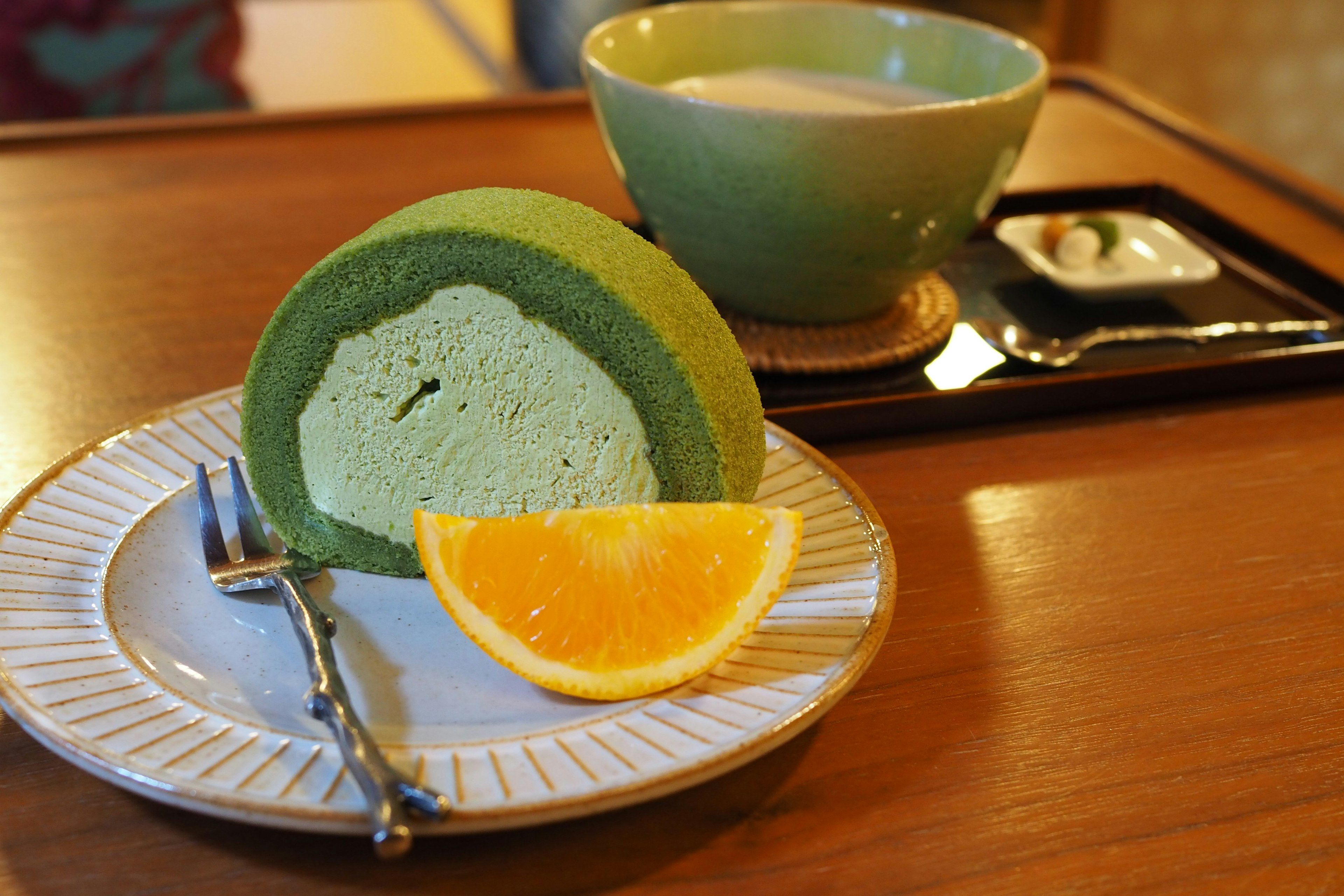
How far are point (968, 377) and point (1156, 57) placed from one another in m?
2.31

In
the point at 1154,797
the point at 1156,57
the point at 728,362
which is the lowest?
the point at 1156,57

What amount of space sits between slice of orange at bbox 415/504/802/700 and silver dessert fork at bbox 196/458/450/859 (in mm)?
57

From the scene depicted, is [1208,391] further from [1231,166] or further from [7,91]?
[7,91]

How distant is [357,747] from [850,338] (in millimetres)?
506

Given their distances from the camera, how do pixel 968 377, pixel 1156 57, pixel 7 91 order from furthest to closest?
pixel 1156 57
pixel 7 91
pixel 968 377

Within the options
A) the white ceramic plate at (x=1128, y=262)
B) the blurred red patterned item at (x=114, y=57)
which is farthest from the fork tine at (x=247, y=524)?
the blurred red patterned item at (x=114, y=57)

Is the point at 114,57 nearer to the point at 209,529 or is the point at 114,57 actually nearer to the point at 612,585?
the point at 209,529

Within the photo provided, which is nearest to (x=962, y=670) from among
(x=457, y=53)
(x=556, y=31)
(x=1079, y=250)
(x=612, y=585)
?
(x=612, y=585)

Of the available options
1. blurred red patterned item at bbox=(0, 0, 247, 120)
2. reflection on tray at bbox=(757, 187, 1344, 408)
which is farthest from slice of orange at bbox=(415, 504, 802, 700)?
blurred red patterned item at bbox=(0, 0, 247, 120)

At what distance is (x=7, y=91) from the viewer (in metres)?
1.70

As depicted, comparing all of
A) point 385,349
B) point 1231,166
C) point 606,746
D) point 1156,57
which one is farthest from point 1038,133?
point 1156,57

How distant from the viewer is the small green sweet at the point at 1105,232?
36.2 inches

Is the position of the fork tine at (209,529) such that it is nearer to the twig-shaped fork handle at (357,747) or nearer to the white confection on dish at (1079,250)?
the twig-shaped fork handle at (357,747)

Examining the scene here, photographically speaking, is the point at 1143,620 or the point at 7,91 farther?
the point at 7,91
